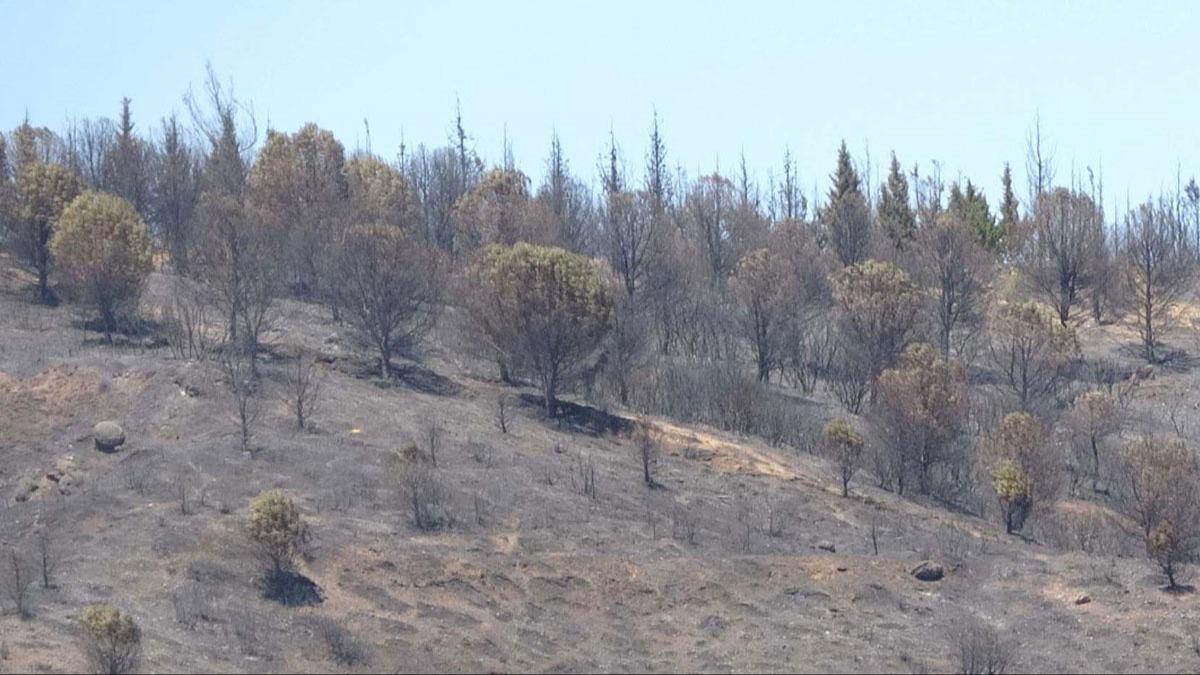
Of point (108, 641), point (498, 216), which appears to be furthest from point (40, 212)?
point (108, 641)

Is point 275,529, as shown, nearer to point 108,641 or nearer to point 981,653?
point 108,641

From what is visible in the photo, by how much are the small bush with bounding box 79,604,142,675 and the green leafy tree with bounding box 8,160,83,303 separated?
32101 millimetres

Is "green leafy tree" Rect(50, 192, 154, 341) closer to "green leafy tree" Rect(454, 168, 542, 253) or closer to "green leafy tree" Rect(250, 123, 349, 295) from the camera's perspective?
"green leafy tree" Rect(250, 123, 349, 295)

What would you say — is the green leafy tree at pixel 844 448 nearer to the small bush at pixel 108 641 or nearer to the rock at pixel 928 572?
the rock at pixel 928 572

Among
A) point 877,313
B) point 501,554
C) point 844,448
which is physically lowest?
point 501,554

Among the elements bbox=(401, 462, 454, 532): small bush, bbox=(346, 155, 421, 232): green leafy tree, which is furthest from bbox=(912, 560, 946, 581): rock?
bbox=(346, 155, 421, 232): green leafy tree

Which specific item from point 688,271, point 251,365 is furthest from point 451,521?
point 688,271

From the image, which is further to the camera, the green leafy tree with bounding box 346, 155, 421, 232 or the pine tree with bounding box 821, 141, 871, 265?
the pine tree with bounding box 821, 141, 871, 265

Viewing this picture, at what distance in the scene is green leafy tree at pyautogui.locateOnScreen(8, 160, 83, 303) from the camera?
50.3 metres

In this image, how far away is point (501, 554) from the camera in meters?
28.8

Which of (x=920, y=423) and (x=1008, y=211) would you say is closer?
(x=920, y=423)

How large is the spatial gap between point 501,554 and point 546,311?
14124 millimetres

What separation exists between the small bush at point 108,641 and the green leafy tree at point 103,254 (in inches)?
1026

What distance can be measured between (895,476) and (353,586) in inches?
723
